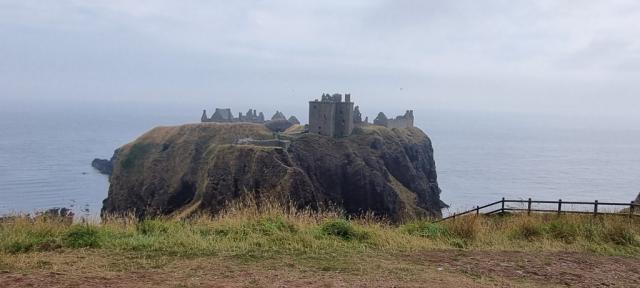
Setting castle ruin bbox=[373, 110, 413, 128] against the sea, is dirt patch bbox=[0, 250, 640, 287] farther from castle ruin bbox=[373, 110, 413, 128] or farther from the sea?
castle ruin bbox=[373, 110, 413, 128]

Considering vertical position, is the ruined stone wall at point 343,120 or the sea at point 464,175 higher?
the ruined stone wall at point 343,120

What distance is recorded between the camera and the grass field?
27.5 ft

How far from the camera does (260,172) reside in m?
69.5

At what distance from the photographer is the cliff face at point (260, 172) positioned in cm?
6944

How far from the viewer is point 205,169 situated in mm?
76438

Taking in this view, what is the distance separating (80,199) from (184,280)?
3927 inches

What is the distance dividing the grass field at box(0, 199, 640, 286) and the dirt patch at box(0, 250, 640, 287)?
49mm

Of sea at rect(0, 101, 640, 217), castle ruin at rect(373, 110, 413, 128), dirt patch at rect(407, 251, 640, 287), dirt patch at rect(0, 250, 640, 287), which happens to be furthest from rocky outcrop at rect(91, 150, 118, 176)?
dirt patch at rect(407, 251, 640, 287)

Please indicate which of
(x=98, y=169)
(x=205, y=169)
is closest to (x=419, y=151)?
(x=205, y=169)

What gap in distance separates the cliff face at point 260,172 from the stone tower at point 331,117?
7.32 feet

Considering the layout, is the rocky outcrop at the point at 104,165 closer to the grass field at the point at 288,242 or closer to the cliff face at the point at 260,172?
the cliff face at the point at 260,172

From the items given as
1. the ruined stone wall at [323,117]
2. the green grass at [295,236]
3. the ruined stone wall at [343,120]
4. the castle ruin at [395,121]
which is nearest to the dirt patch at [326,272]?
the green grass at [295,236]

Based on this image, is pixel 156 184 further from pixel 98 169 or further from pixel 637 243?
pixel 637 243

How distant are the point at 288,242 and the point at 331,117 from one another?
259ft
